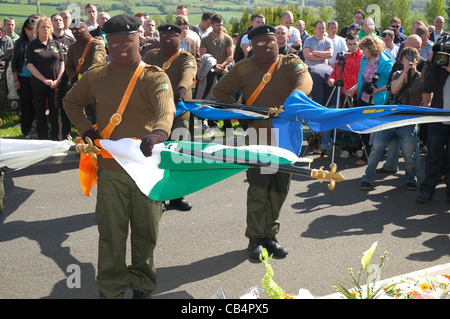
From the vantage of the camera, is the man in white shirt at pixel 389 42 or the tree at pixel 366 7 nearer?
the man in white shirt at pixel 389 42

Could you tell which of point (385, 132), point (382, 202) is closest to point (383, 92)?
point (385, 132)

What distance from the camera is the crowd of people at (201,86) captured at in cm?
468

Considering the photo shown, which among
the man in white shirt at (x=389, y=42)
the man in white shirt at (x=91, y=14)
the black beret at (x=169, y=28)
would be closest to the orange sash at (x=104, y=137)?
the black beret at (x=169, y=28)

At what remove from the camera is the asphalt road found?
5367mm

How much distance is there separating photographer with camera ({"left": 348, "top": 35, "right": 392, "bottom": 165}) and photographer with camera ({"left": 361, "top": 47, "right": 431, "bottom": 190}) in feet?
0.95

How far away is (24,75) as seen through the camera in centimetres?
1097

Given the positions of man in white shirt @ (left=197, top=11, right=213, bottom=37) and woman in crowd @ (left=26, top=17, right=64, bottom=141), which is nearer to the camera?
woman in crowd @ (left=26, top=17, right=64, bottom=141)

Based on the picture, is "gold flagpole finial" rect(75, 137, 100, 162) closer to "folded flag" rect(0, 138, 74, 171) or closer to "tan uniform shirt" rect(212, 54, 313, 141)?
"folded flag" rect(0, 138, 74, 171)

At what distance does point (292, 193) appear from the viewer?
8.23m

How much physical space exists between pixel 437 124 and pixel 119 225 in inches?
194

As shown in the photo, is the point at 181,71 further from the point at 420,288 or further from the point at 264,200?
the point at 420,288

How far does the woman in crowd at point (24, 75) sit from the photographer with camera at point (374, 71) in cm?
614

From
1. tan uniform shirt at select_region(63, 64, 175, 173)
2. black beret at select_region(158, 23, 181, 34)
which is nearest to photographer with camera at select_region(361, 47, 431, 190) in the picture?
black beret at select_region(158, 23, 181, 34)

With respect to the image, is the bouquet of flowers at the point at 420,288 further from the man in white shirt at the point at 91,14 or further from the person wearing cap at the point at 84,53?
the man in white shirt at the point at 91,14
